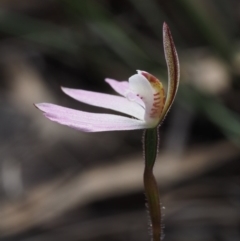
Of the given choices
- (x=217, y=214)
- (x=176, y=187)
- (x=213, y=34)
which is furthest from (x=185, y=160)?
(x=213, y=34)

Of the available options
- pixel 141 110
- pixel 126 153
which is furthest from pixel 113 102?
pixel 126 153

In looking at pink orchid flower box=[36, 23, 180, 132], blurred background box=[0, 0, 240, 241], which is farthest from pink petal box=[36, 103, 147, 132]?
blurred background box=[0, 0, 240, 241]

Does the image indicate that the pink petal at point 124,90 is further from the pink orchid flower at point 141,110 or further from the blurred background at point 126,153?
the blurred background at point 126,153

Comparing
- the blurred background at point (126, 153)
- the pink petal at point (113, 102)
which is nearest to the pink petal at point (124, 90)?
Answer: the pink petal at point (113, 102)

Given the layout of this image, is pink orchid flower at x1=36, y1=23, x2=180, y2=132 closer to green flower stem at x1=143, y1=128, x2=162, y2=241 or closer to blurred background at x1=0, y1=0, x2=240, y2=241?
green flower stem at x1=143, y1=128, x2=162, y2=241

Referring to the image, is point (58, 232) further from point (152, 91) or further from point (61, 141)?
point (152, 91)
